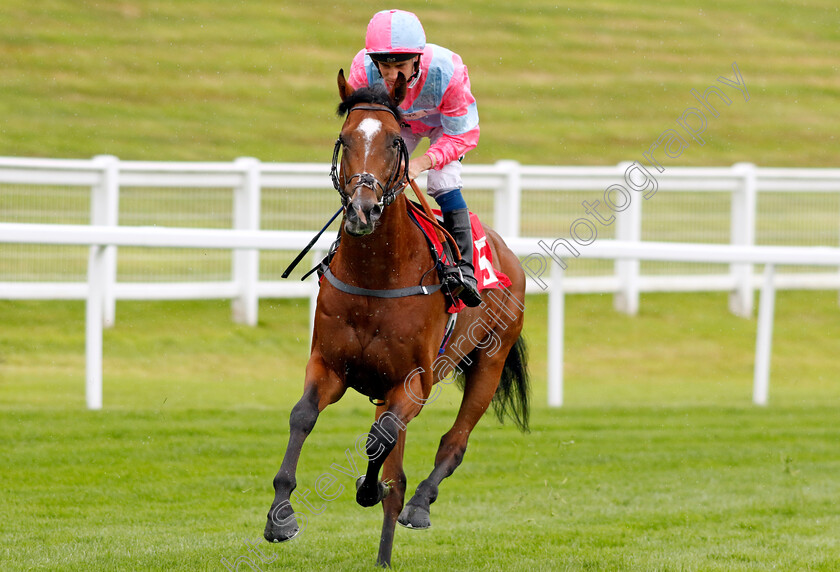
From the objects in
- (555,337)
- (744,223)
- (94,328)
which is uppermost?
(744,223)

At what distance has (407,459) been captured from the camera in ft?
23.4

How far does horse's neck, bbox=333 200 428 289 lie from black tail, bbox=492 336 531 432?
5.44 feet

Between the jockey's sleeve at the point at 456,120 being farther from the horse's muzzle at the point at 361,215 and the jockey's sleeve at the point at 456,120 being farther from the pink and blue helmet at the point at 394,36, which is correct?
the horse's muzzle at the point at 361,215

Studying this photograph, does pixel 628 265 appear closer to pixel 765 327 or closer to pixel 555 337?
pixel 765 327

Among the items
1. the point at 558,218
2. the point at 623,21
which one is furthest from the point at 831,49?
the point at 558,218

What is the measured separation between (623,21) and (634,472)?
696 inches

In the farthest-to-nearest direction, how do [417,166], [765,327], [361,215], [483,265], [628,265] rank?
[628,265]
[765,327]
[483,265]
[417,166]
[361,215]

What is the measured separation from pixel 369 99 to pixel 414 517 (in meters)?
1.76

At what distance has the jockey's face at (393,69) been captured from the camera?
4.55m

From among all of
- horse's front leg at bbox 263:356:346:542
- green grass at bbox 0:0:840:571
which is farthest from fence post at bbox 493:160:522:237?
horse's front leg at bbox 263:356:346:542

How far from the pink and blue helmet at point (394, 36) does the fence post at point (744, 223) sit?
8903mm

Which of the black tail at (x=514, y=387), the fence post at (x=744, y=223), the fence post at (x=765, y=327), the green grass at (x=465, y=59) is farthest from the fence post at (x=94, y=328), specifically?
the green grass at (x=465, y=59)

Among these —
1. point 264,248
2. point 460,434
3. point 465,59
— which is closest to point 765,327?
point 264,248

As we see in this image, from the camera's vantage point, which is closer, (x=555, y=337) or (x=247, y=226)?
(x=555, y=337)
